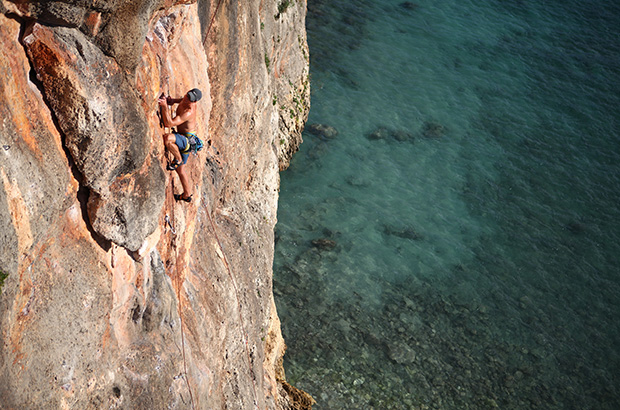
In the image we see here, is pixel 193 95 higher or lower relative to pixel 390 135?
higher

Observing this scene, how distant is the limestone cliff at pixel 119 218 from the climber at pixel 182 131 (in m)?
0.23

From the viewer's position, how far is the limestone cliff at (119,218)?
6988 millimetres

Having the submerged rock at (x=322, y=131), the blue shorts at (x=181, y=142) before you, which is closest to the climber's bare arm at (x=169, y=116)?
the blue shorts at (x=181, y=142)

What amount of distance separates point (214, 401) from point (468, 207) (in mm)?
19254

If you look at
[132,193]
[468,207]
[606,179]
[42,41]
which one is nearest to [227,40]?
[132,193]

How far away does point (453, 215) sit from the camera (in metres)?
28.1

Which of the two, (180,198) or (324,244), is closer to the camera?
(180,198)

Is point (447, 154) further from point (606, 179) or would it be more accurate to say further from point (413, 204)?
point (606, 179)

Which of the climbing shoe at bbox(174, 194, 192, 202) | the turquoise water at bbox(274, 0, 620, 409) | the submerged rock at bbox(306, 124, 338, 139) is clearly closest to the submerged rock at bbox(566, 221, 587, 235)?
the turquoise water at bbox(274, 0, 620, 409)

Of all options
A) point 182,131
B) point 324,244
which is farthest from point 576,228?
point 182,131

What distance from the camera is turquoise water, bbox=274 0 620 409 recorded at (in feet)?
72.1

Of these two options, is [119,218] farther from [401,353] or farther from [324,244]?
[324,244]

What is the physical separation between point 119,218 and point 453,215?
21.7 metres

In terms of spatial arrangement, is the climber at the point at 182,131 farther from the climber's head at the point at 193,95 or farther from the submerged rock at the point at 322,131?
the submerged rock at the point at 322,131
